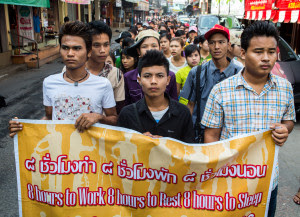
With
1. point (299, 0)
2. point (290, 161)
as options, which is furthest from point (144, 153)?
point (299, 0)

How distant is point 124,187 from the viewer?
2.32m

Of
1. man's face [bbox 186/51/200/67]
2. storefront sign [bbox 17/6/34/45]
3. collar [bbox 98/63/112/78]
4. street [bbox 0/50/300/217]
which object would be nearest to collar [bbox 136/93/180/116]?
collar [bbox 98/63/112/78]

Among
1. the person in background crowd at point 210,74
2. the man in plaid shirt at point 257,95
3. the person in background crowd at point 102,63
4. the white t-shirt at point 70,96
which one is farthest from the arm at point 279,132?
the person in background crowd at point 102,63

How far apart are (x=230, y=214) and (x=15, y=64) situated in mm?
13232

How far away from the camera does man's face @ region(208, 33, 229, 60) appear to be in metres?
3.39

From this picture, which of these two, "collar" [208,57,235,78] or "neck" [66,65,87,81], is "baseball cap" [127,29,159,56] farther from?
"neck" [66,65,87,81]

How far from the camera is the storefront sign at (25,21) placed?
48.3 ft

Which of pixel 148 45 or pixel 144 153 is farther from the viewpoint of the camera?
pixel 148 45

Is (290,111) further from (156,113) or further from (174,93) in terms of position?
(174,93)

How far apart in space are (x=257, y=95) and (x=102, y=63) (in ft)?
5.60

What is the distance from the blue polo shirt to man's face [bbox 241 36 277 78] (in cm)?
107

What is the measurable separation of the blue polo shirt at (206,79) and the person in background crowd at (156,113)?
824 millimetres

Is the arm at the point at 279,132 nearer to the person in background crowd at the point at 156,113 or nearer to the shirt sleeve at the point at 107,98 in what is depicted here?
the person in background crowd at the point at 156,113

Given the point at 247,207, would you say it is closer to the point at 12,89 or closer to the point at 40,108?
the point at 40,108
